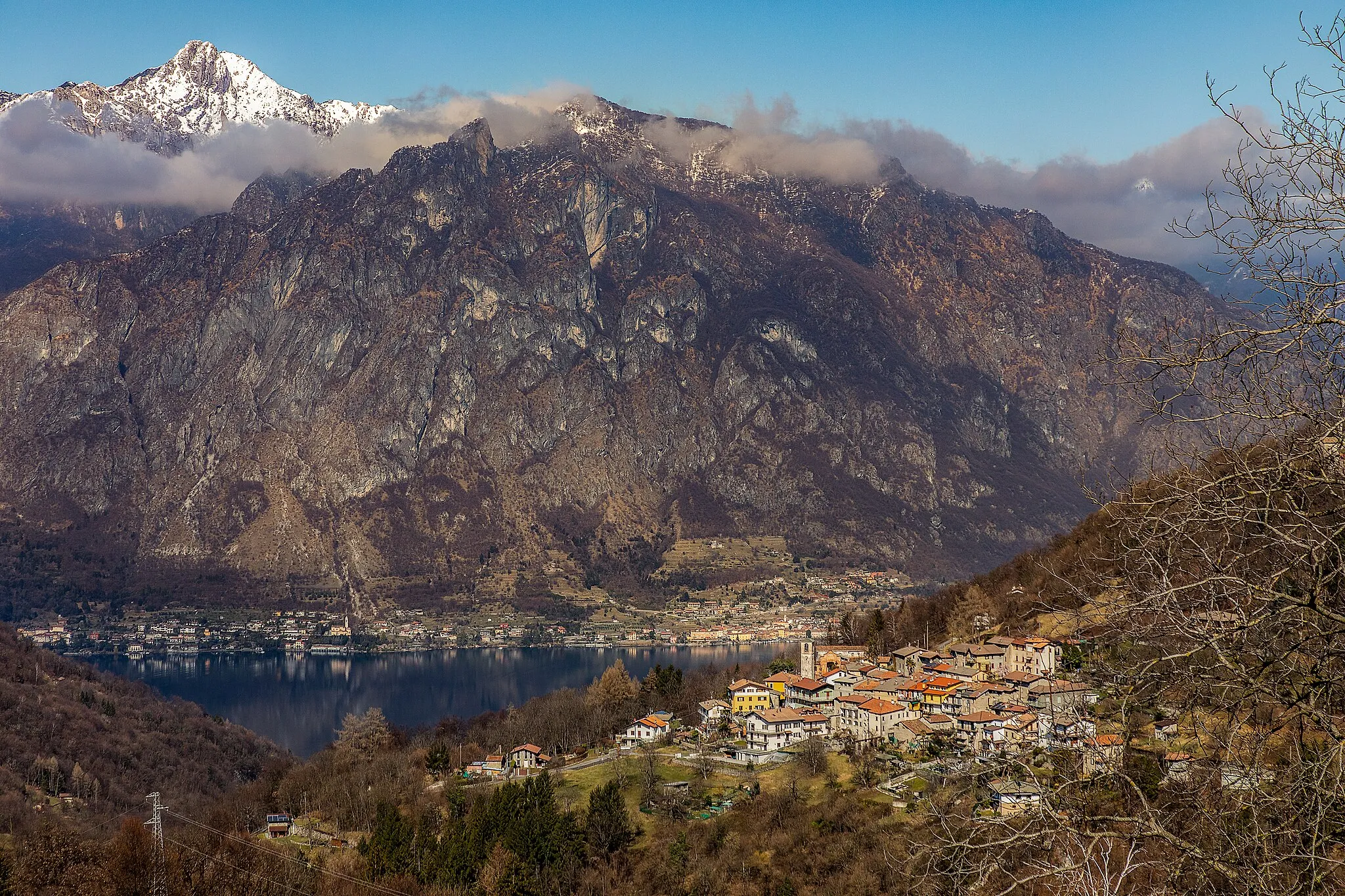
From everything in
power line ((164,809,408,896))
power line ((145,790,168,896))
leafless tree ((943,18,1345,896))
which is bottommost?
power line ((164,809,408,896))

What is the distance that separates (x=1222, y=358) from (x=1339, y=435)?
2.24ft

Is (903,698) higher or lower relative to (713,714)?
higher

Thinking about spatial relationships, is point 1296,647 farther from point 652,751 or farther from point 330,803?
point 330,803

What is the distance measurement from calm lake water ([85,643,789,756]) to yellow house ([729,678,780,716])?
45.2m

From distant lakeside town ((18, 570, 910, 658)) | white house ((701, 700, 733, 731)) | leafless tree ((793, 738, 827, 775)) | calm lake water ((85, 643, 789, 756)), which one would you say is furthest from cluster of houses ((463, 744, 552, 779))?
distant lakeside town ((18, 570, 910, 658))

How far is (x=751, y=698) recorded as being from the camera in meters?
68.4

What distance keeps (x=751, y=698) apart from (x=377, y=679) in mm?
92946

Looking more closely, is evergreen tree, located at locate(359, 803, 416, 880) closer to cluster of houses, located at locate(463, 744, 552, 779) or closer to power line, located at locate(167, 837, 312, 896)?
power line, located at locate(167, 837, 312, 896)

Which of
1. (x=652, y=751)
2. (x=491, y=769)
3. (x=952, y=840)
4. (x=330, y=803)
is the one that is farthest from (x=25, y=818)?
(x=952, y=840)

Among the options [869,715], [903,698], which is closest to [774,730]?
[869,715]

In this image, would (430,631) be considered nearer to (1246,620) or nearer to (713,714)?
(713,714)

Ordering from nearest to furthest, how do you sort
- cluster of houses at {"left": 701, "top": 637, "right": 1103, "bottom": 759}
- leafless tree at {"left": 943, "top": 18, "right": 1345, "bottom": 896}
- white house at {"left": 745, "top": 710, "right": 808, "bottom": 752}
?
1. leafless tree at {"left": 943, "top": 18, "right": 1345, "bottom": 896}
2. cluster of houses at {"left": 701, "top": 637, "right": 1103, "bottom": 759}
3. white house at {"left": 745, "top": 710, "right": 808, "bottom": 752}

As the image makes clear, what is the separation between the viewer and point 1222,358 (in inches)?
232

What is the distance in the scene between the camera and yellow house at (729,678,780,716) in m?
67.5
